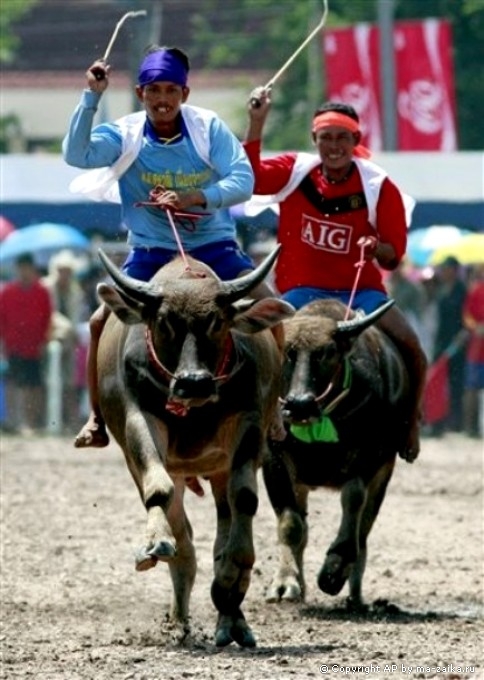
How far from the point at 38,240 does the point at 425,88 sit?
6187mm

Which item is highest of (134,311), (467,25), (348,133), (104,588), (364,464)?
(467,25)

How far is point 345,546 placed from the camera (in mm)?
10664

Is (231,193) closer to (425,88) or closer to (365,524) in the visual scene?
(365,524)

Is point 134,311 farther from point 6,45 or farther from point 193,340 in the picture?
point 6,45

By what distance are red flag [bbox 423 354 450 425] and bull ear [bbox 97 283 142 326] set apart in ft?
49.9

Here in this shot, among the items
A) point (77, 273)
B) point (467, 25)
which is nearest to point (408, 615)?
point (77, 273)

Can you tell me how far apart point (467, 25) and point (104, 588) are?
1046 inches

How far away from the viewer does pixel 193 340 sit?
8914mm

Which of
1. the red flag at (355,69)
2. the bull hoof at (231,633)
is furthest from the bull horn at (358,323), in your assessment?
the red flag at (355,69)

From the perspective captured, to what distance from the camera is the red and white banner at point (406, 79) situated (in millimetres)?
27328

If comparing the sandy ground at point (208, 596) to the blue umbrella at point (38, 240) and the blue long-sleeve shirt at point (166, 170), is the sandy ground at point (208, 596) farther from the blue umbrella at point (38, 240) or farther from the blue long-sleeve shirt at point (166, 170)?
the blue umbrella at point (38, 240)

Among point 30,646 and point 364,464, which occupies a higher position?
point 364,464

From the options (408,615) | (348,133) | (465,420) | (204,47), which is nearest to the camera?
(408,615)

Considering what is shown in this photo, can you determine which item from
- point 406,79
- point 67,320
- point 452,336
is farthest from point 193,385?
point 406,79
